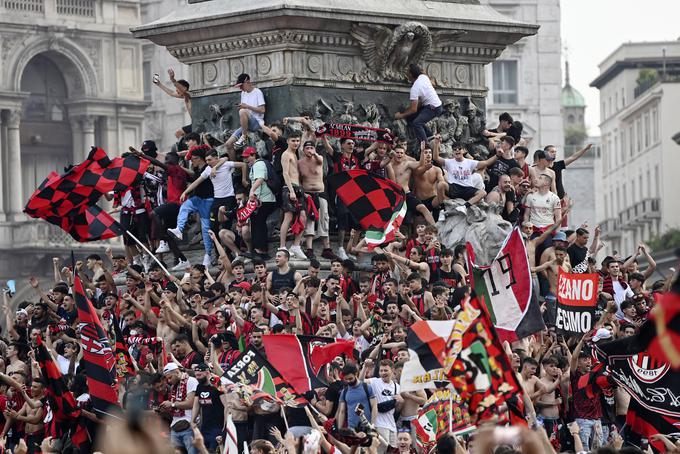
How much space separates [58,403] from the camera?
29.0 meters

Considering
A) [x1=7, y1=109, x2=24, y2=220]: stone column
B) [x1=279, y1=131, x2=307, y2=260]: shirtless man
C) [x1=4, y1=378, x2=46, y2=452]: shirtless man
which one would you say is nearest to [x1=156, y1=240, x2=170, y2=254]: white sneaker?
[x1=279, y1=131, x2=307, y2=260]: shirtless man

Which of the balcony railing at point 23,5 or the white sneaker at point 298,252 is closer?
the white sneaker at point 298,252

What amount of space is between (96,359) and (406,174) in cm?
604

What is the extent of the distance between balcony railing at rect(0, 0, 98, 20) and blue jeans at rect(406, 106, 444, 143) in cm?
5847

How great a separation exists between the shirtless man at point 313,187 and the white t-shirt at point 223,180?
106cm

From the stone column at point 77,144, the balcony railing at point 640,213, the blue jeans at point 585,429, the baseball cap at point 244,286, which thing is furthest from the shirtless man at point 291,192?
the balcony railing at point 640,213

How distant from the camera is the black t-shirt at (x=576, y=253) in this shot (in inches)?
1280

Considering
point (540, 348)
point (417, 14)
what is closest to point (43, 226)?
point (417, 14)

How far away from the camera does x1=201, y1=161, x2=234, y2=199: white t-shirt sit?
3275 centimetres

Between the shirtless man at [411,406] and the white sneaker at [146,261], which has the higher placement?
the white sneaker at [146,261]

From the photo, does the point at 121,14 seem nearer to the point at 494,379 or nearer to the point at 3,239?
the point at 3,239

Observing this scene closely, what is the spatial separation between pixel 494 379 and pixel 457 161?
13445mm

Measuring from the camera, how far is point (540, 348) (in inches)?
1131

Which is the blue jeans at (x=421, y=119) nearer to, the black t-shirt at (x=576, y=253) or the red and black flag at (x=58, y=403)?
the black t-shirt at (x=576, y=253)
